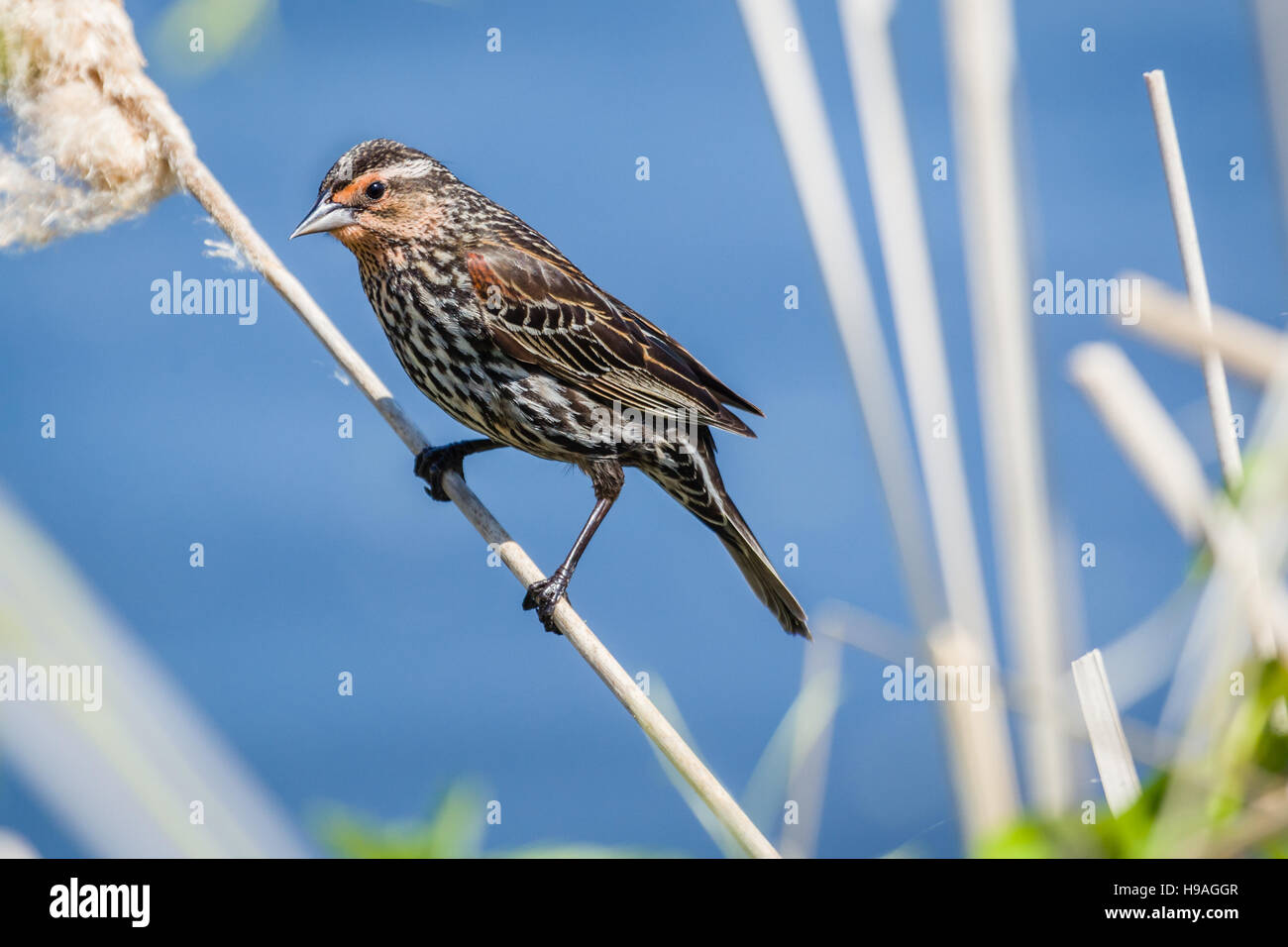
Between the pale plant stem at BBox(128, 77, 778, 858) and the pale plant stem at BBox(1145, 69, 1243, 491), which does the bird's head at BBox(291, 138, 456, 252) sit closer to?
the pale plant stem at BBox(128, 77, 778, 858)

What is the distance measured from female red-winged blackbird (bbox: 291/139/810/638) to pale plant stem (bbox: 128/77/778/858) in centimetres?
34

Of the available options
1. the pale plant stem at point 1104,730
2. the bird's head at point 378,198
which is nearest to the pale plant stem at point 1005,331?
the pale plant stem at point 1104,730

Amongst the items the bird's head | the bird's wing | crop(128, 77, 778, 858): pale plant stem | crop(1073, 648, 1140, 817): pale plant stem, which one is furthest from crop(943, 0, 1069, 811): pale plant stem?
the bird's head

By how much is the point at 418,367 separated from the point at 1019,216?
5.37 feet

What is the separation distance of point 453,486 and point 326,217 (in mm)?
706

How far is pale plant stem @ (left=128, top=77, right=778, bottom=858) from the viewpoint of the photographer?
62.1 inches

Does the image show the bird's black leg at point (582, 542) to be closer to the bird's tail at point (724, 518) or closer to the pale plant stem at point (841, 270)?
the bird's tail at point (724, 518)

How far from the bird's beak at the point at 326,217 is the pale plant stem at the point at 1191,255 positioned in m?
1.73

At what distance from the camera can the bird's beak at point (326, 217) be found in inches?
99.7

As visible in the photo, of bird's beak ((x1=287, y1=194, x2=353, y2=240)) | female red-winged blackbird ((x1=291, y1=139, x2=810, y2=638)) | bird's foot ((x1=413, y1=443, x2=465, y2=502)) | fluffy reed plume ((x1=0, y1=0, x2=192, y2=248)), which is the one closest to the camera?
fluffy reed plume ((x1=0, y1=0, x2=192, y2=248))

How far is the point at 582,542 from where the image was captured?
2.75 metres

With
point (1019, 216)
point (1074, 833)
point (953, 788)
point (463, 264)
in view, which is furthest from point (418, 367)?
point (1074, 833)

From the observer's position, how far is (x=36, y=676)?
3.19 feet
